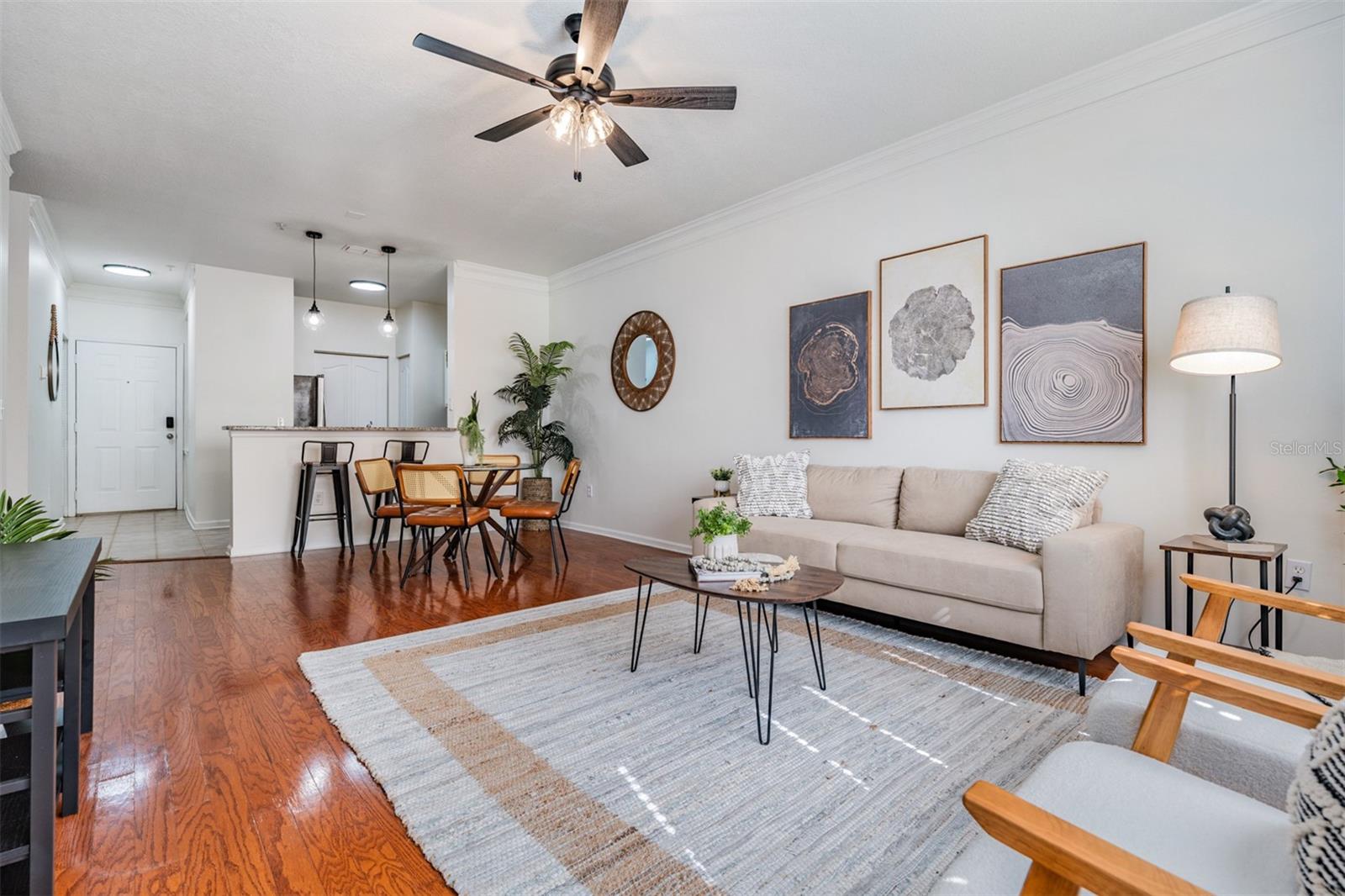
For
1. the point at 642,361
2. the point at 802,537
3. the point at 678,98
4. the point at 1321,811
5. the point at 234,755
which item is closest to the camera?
the point at 1321,811

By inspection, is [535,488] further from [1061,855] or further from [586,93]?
[1061,855]

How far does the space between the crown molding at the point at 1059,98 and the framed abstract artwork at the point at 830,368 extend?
82cm

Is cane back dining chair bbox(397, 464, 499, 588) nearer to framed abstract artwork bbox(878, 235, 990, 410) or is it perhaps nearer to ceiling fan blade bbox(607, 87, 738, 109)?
ceiling fan blade bbox(607, 87, 738, 109)

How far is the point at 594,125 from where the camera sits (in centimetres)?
279

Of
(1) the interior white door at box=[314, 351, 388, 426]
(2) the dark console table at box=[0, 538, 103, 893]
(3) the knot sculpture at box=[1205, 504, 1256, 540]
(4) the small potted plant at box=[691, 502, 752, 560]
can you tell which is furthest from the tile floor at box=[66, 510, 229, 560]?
(3) the knot sculpture at box=[1205, 504, 1256, 540]

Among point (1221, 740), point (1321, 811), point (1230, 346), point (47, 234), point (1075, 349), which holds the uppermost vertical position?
point (47, 234)

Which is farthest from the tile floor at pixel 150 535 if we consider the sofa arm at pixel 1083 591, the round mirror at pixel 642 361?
the sofa arm at pixel 1083 591

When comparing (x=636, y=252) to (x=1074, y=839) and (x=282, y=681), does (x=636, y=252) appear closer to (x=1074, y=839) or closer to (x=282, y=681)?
(x=282, y=681)

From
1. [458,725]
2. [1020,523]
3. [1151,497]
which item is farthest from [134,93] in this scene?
[1151,497]

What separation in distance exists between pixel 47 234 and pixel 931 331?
7.14 metres

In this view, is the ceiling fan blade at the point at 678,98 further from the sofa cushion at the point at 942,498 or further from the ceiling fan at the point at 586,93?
the sofa cushion at the point at 942,498

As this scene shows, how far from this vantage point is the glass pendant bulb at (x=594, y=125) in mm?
2762

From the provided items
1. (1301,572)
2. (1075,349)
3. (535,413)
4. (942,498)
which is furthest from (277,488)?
(1301,572)

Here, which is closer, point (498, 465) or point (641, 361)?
point (641, 361)
